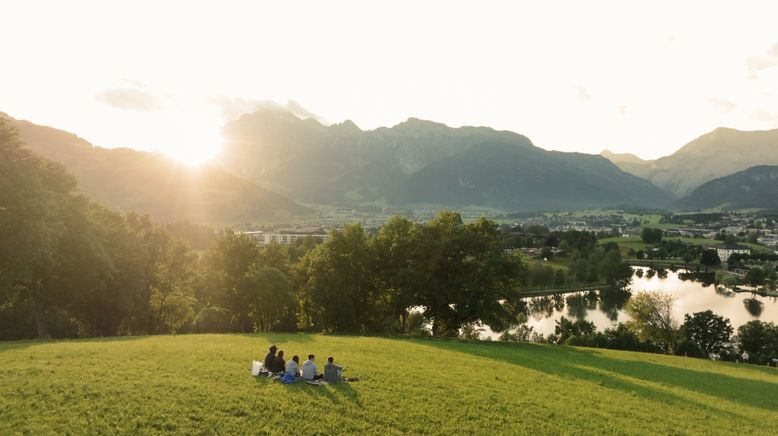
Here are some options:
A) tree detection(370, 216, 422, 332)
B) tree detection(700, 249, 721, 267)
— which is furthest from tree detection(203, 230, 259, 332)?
tree detection(700, 249, 721, 267)

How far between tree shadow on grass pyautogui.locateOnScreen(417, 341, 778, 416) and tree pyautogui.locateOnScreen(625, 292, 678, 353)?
3658 centimetres

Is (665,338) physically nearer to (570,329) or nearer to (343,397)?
(570,329)

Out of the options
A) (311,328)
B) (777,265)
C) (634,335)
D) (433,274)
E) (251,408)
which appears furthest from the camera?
(777,265)

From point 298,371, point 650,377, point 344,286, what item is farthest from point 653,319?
point 298,371

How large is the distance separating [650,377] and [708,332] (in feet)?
209

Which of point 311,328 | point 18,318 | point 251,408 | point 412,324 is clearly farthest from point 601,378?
point 18,318

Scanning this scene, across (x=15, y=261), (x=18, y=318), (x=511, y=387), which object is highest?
(x=15, y=261)

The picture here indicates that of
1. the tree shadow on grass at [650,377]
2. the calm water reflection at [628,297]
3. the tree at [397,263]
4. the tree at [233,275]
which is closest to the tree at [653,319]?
the calm water reflection at [628,297]

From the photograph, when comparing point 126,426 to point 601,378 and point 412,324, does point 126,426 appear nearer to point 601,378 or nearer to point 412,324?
point 601,378

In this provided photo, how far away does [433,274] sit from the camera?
173 feet

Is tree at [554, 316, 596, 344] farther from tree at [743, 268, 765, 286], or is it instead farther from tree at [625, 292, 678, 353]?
tree at [743, 268, 765, 286]

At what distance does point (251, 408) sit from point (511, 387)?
13.9 meters

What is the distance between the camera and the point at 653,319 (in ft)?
245

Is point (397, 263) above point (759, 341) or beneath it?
above
